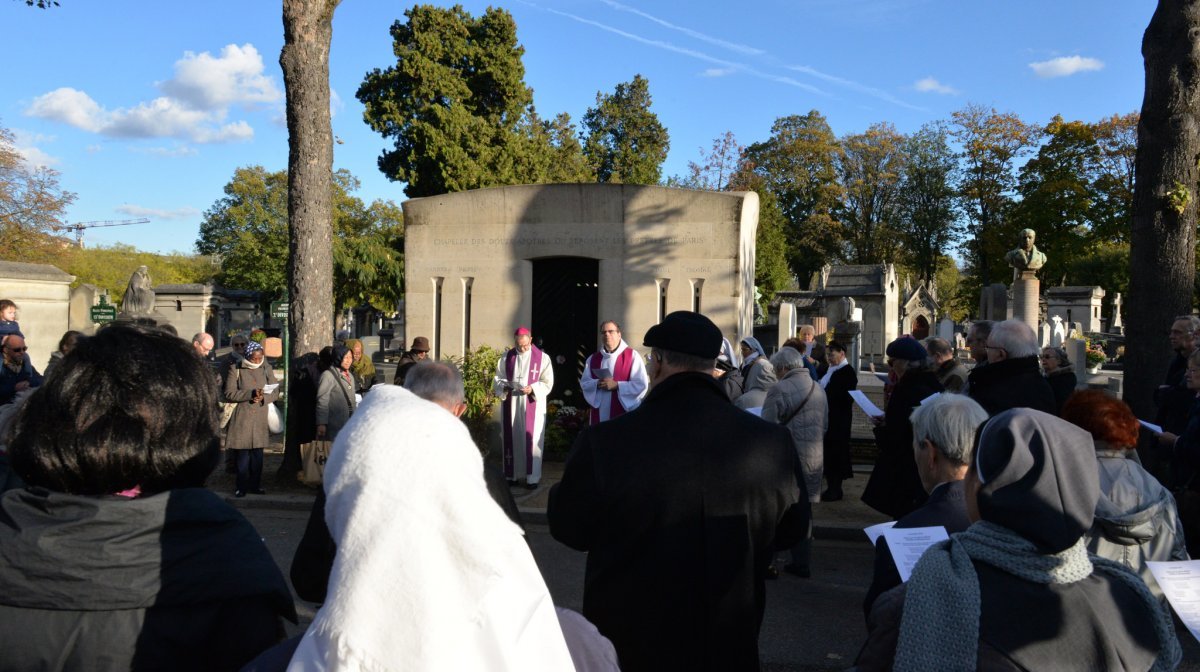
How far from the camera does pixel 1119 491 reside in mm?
3455

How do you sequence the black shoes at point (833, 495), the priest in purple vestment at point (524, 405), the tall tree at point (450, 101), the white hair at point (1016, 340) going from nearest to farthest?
1. the white hair at point (1016, 340)
2. the black shoes at point (833, 495)
3. the priest in purple vestment at point (524, 405)
4. the tall tree at point (450, 101)

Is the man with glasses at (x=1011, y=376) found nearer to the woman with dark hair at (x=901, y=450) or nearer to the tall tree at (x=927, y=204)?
the woman with dark hair at (x=901, y=450)

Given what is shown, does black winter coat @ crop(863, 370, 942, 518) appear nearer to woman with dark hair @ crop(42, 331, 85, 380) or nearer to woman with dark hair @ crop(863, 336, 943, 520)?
woman with dark hair @ crop(863, 336, 943, 520)

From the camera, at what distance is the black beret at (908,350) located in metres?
6.41

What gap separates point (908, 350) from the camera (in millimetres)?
6453

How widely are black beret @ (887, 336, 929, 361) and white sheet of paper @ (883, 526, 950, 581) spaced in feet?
12.5

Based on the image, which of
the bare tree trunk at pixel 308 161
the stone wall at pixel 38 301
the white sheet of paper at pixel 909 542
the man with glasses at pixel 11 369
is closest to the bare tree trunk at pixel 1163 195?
the white sheet of paper at pixel 909 542

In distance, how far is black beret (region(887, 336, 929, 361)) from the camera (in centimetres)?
641

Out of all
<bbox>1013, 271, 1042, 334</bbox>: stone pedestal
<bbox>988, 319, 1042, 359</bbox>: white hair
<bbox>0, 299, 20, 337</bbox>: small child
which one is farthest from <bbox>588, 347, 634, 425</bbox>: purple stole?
<bbox>1013, 271, 1042, 334</bbox>: stone pedestal

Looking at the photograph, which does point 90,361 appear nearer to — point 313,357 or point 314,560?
point 314,560

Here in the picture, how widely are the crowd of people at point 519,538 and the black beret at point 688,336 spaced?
0.05 ft

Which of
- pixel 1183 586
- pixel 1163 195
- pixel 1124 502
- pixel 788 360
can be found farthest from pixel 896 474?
pixel 1163 195

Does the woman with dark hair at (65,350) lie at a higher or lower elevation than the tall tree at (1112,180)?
lower

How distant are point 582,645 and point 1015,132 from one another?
57.9 metres
